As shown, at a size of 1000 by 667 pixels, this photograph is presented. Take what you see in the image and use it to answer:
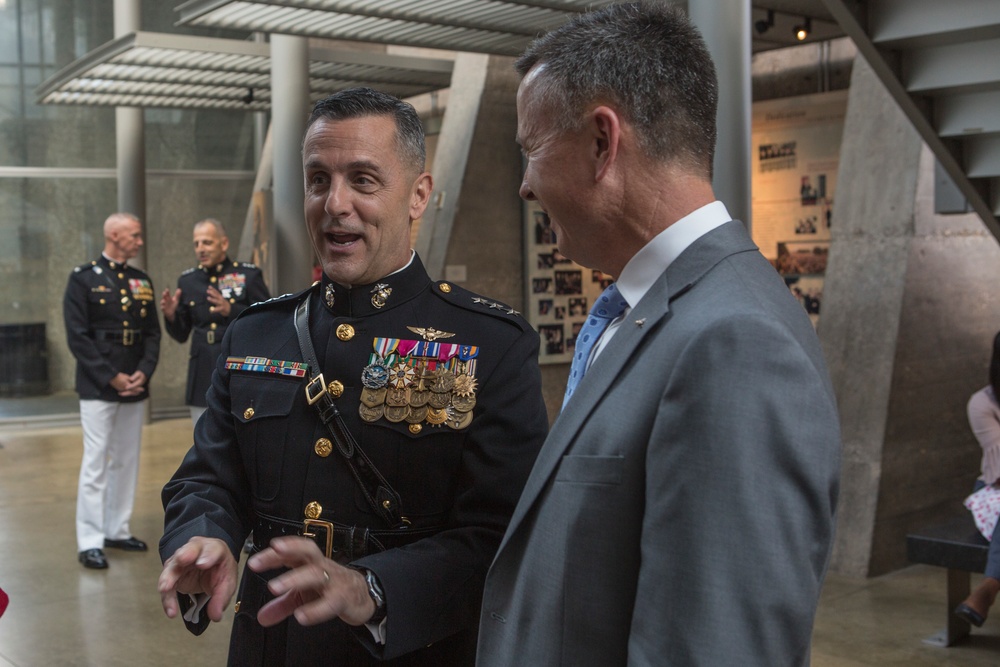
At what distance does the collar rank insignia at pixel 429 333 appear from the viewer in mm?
2139

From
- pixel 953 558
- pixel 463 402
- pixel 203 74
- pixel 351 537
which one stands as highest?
pixel 203 74

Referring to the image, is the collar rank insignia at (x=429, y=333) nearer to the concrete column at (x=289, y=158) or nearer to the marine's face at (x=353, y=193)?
the marine's face at (x=353, y=193)

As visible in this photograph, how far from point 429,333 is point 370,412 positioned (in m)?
0.21

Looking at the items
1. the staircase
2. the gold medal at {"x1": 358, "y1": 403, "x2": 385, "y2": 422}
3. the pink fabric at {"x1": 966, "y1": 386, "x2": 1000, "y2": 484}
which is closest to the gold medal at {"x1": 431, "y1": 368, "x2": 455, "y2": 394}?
the gold medal at {"x1": 358, "y1": 403, "x2": 385, "y2": 422}

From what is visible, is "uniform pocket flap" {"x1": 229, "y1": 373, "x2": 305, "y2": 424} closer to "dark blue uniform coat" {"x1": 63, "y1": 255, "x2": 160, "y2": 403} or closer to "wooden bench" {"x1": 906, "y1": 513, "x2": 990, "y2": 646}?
"wooden bench" {"x1": 906, "y1": 513, "x2": 990, "y2": 646}

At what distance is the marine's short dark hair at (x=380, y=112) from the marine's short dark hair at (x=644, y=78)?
0.67 meters

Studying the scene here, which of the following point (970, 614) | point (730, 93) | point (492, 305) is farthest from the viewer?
point (970, 614)

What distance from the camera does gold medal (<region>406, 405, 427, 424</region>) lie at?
204 centimetres

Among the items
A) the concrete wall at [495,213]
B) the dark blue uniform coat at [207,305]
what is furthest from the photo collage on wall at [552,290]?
the dark blue uniform coat at [207,305]

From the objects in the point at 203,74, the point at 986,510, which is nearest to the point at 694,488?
the point at 986,510

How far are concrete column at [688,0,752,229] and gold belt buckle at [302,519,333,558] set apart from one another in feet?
10.2

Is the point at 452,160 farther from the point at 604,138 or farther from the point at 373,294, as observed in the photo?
the point at 604,138

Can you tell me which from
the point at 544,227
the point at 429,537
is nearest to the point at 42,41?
the point at 544,227

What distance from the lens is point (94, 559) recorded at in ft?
21.8
